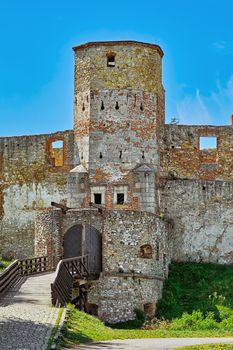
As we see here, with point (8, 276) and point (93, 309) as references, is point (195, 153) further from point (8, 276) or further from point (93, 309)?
point (8, 276)

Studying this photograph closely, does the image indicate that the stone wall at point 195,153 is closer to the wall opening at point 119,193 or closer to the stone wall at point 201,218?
the stone wall at point 201,218

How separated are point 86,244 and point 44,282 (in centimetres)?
526

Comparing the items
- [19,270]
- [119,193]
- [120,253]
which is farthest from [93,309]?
[119,193]

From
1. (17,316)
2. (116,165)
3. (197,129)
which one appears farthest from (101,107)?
(17,316)

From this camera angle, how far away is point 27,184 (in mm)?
42406

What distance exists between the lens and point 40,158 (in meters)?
42.5

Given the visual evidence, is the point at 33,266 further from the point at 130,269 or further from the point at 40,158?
the point at 40,158

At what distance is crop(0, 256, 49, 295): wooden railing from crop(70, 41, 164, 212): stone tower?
522 cm

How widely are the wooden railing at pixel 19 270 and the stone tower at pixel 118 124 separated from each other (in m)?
5.22

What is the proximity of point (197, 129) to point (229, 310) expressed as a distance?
11656 millimetres

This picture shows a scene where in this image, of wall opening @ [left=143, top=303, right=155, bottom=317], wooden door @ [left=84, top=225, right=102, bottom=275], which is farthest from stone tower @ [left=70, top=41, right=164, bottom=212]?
wall opening @ [left=143, top=303, right=155, bottom=317]

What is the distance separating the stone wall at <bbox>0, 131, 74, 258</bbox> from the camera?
41594mm

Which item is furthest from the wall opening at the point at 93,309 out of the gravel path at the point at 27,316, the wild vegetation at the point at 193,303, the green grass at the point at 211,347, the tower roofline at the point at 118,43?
the green grass at the point at 211,347

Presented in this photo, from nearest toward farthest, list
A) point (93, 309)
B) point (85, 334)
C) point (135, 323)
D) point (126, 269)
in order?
point (85, 334) < point (135, 323) < point (93, 309) < point (126, 269)
